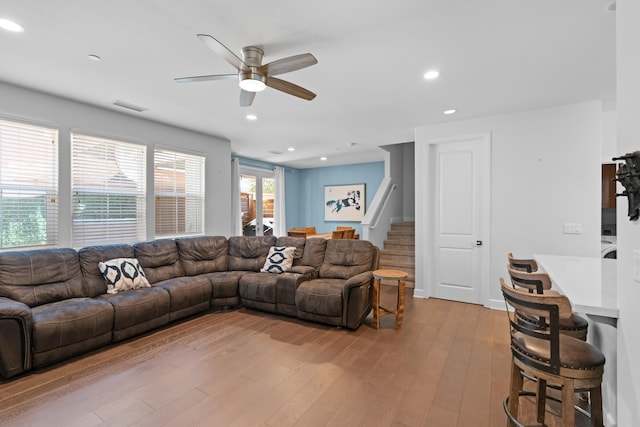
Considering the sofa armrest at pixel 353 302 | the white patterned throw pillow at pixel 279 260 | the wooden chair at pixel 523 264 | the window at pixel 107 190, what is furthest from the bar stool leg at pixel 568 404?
the window at pixel 107 190

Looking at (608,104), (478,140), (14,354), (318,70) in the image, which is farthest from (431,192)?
(14,354)

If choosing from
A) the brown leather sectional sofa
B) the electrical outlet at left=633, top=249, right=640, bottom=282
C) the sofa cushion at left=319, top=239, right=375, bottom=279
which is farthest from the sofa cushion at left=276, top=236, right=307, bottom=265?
the electrical outlet at left=633, top=249, right=640, bottom=282

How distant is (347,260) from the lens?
159 inches

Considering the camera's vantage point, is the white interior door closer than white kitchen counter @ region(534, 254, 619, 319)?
No

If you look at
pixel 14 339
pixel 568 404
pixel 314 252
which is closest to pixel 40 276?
pixel 14 339

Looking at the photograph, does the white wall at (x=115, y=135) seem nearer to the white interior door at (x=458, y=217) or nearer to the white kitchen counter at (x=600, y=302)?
the white interior door at (x=458, y=217)

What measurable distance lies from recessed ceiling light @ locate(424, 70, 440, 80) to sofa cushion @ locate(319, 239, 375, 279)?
2137 millimetres

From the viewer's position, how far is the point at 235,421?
73.7 inches

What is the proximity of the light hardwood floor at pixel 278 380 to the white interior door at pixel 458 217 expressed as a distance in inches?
38.9

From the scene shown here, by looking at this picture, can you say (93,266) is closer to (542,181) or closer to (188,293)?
(188,293)

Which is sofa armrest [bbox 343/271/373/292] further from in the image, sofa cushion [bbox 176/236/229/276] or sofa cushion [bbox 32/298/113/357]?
sofa cushion [bbox 32/298/113/357]

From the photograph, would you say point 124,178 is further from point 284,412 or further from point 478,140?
point 478,140

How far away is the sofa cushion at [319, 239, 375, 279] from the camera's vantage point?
12.9 feet

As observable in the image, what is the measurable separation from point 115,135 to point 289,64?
3.12m
